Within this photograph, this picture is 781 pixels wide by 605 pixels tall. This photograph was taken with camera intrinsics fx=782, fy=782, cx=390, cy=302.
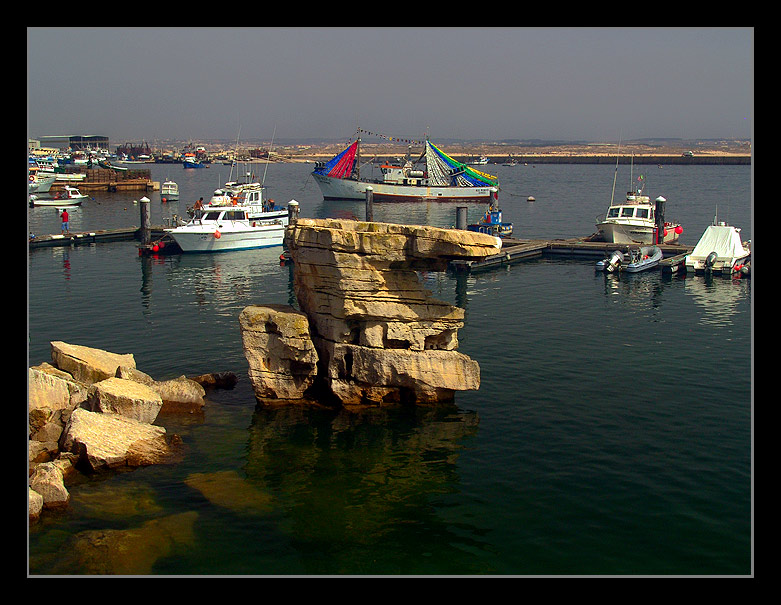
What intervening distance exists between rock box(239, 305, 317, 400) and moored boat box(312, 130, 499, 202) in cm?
7815

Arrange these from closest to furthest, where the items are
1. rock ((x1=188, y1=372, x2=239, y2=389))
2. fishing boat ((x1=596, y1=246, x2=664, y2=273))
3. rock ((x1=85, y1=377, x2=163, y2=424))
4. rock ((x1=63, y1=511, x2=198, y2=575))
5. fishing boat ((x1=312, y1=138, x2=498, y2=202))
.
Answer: rock ((x1=63, y1=511, x2=198, y2=575)) → rock ((x1=85, y1=377, x2=163, y2=424)) → rock ((x1=188, y1=372, x2=239, y2=389)) → fishing boat ((x1=596, y1=246, x2=664, y2=273)) → fishing boat ((x1=312, y1=138, x2=498, y2=202))

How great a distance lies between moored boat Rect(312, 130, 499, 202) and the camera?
99.9 m

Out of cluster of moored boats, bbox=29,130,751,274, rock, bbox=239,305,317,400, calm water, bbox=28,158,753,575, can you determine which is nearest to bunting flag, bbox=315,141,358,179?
cluster of moored boats, bbox=29,130,751,274

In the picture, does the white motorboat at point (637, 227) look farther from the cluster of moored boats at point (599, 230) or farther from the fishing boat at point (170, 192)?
the fishing boat at point (170, 192)

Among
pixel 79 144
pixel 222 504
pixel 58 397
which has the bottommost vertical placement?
pixel 222 504

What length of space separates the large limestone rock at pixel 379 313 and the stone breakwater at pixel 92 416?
4.35 metres

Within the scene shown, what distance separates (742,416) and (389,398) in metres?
9.70

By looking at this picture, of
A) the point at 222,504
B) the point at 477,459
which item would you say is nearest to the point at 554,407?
the point at 477,459

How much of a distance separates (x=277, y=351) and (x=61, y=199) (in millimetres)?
71513

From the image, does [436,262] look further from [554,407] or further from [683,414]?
[683,414]

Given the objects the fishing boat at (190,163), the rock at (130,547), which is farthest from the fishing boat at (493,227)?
the fishing boat at (190,163)

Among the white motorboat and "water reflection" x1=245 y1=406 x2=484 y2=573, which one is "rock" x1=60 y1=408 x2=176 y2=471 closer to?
"water reflection" x1=245 y1=406 x2=484 y2=573

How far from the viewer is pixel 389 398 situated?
22484 mm

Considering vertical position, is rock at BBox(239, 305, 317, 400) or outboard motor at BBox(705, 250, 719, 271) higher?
outboard motor at BBox(705, 250, 719, 271)
